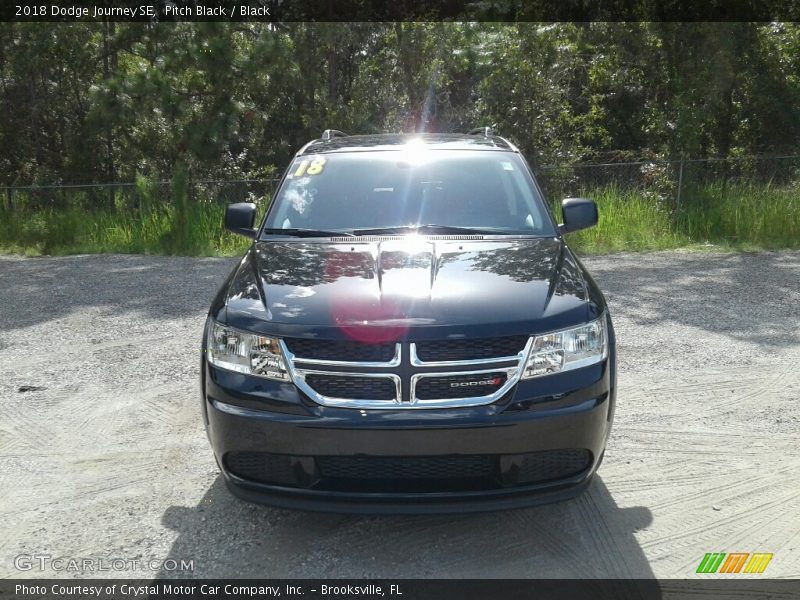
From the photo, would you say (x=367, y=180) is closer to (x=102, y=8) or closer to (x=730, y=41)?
(x=730, y=41)

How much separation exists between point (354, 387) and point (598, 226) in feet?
38.8

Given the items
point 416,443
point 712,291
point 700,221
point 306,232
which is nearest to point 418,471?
point 416,443

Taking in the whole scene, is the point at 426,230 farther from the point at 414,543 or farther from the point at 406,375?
the point at 414,543

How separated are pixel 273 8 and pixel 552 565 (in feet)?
62.2

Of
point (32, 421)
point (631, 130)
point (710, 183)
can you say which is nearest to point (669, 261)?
point (710, 183)

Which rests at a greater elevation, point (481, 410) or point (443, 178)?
point (443, 178)

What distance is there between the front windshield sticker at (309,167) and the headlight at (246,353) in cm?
185

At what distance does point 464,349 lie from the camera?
10.8 feet

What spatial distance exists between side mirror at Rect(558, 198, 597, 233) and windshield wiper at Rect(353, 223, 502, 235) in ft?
2.23

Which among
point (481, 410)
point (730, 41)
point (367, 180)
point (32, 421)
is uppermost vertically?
point (730, 41)

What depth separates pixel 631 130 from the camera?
23.6 meters

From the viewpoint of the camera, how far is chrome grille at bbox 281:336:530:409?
326 centimetres

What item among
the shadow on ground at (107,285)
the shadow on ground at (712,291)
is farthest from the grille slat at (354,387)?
the shadow on ground at (107,285)

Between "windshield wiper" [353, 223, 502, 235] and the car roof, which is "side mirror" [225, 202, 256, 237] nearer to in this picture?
the car roof
